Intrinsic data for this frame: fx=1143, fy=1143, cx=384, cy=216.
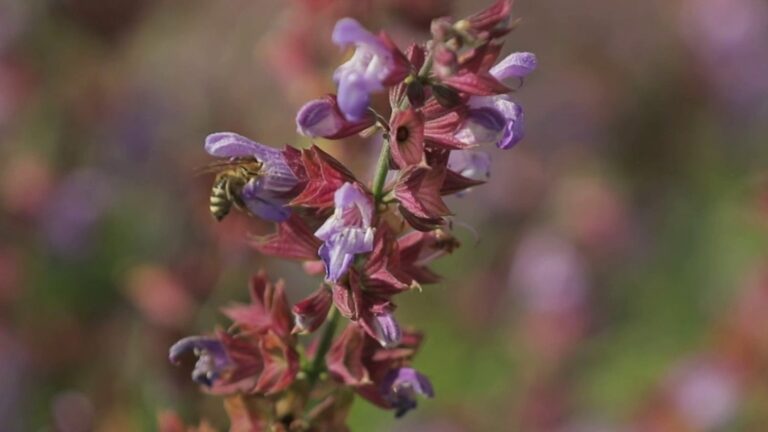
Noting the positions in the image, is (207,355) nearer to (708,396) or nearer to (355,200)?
(355,200)

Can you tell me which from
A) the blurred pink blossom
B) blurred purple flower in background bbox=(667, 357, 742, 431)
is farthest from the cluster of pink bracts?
blurred purple flower in background bbox=(667, 357, 742, 431)

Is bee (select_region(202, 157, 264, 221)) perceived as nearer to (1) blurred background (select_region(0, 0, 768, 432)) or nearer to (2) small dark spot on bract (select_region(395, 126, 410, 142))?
(2) small dark spot on bract (select_region(395, 126, 410, 142))

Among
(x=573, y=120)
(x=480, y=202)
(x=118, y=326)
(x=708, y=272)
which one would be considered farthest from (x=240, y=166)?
(x=573, y=120)

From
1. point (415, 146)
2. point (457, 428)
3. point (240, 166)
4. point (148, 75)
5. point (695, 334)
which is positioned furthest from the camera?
point (148, 75)

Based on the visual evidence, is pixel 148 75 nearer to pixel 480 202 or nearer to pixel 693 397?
pixel 480 202

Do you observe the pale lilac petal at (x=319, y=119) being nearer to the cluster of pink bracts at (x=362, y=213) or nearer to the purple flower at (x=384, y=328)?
the cluster of pink bracts at (x=362, y=213)

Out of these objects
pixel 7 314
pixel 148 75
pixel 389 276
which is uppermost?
pixel 389 276

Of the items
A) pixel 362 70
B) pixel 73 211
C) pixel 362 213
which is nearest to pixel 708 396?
pixel 73 211

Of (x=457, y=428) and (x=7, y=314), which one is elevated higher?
(x=7, y=314)
